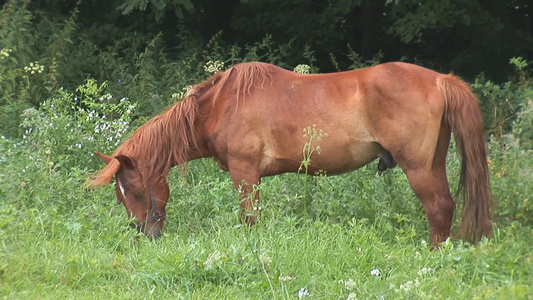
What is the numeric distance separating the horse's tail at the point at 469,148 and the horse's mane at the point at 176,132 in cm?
153

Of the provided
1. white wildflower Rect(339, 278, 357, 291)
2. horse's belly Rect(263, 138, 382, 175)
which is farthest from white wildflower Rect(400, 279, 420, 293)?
horse's belly Rect(263, 138, 382, 175)

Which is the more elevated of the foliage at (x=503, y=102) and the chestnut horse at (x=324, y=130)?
the chestnut horse at (x=324, y=130)

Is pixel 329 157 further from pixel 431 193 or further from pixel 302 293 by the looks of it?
pixel 302 293

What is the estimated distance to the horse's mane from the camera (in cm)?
625

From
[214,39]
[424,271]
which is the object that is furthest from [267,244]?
[214,39]

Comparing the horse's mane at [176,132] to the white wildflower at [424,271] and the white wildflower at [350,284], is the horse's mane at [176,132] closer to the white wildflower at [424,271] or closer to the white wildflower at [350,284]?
the white wildflower at [350,284]

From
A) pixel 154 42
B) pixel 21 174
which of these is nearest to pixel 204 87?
pixel 21 174

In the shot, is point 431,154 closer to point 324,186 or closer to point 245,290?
point 324,186

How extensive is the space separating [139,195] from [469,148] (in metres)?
2.62

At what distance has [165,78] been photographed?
1057 centimetres

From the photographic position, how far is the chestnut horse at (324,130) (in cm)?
565

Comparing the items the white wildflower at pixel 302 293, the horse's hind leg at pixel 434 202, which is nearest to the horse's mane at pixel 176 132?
the horse's hind leg at pixel 434 202

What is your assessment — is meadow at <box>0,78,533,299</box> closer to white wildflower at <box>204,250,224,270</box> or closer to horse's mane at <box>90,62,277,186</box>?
white wildflower at <box>204,250,224,270</box>

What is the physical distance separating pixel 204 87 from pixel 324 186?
140cm
